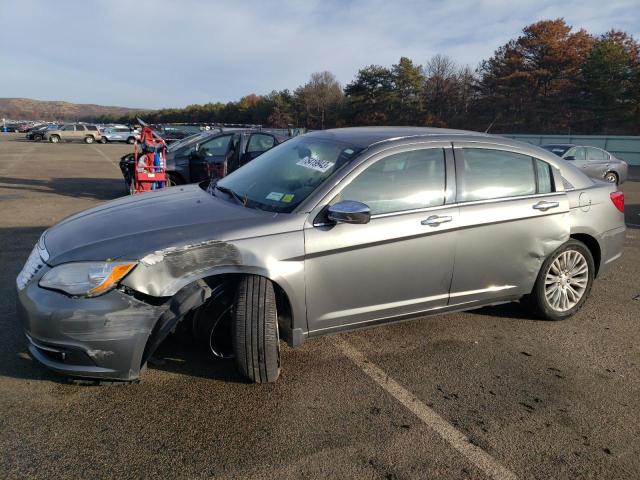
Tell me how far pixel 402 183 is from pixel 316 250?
886 millimetres

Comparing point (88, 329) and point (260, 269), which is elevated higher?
point (260, 269)

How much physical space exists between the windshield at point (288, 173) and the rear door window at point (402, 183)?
7.9 inches

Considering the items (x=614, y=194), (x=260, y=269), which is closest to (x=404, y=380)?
(x=260, y=269)

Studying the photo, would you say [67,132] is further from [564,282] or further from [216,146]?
[564,282]

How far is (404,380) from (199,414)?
4.39 ft

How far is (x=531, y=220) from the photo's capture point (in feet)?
12.3

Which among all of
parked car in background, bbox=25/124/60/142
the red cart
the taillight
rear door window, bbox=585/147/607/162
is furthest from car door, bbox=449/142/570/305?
parked car in background, bbox=25/124/60/142

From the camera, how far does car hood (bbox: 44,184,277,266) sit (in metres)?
2.75

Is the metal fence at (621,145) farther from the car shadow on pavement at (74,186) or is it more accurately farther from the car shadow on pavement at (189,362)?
the car shadow on pavement at (189,362)

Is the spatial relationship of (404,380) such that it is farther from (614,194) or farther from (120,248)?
(614,194)

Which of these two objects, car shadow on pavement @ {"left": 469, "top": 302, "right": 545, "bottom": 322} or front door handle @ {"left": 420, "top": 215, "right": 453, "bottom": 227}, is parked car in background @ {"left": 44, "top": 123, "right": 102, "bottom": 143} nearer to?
car shadow on pavement @ {"left": 469, "top": 302, "right": 545, "bottom": 322}

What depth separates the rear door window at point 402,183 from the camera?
3252 millimetres

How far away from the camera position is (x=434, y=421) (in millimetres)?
2682

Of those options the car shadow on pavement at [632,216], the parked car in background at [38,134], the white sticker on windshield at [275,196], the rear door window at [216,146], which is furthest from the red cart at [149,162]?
the parked car in background at [38,134]
